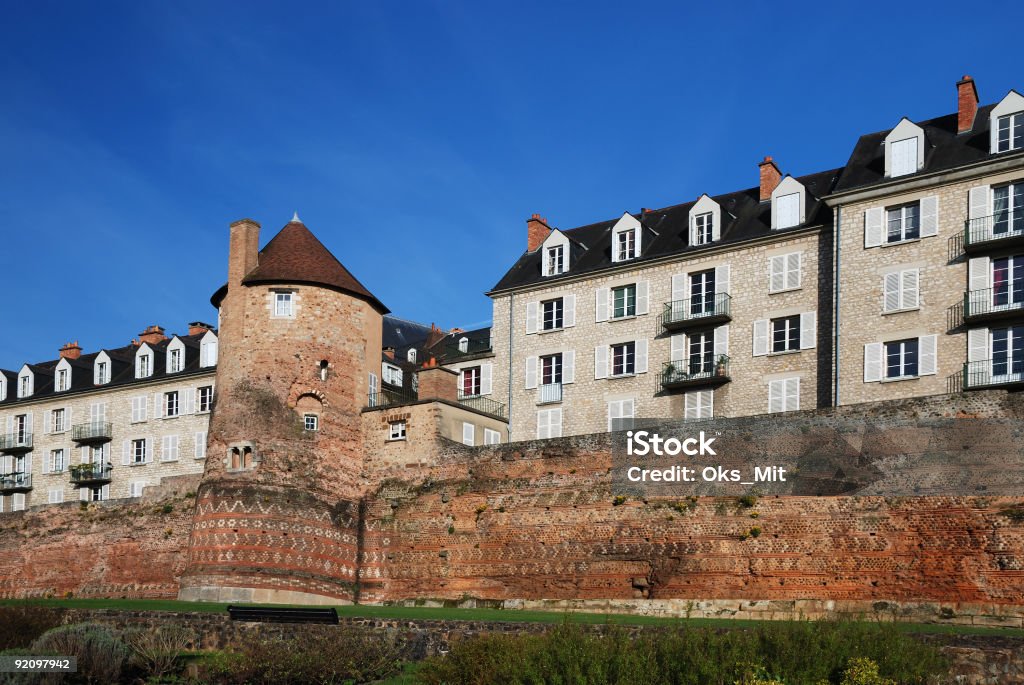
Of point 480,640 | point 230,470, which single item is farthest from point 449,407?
point 480,640

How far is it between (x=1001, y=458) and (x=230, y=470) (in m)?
21.2

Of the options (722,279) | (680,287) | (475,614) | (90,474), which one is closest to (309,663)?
(475,614)

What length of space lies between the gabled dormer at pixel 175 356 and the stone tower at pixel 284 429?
15.0 metres

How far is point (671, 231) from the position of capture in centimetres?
4391

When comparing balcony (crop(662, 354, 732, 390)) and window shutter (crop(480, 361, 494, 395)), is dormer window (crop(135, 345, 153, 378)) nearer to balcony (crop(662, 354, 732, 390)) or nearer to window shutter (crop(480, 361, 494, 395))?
window shutter (crop(480, 361, 494, 395))

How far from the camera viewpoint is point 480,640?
20.9m

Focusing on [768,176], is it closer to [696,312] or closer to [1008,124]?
[696,312]

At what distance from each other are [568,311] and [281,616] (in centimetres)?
1966

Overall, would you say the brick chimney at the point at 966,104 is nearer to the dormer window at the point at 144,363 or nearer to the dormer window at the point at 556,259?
the dormer window at the point at 556,259

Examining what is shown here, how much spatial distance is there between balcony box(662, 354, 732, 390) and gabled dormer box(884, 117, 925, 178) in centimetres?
760

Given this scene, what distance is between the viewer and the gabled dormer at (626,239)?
43.7 m

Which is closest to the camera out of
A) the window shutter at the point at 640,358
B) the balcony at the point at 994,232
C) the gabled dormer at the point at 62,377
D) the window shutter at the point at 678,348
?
the balcony at the point at 994,232

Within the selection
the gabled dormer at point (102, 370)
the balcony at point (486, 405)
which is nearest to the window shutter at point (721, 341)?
the balcony at point (486, 405)

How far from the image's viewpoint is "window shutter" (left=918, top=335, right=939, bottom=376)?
35562 millimetres
